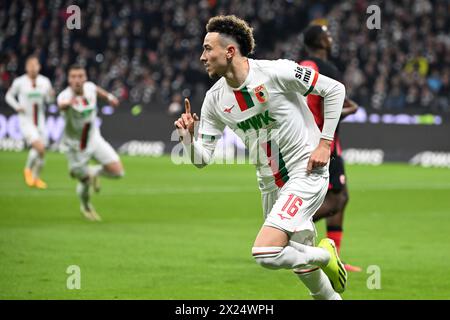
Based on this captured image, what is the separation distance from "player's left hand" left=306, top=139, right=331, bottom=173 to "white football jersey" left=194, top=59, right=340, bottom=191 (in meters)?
0.11

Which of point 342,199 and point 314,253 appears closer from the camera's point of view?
point 314,253

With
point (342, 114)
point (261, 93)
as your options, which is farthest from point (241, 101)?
point (342, 114)

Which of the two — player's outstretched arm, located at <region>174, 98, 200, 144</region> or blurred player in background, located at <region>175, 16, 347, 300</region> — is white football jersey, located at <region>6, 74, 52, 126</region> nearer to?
blurred player in background, located at <region>175, 16, 347, 300</region>

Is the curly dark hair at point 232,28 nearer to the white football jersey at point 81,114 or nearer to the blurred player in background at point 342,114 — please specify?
the blurred player in background at point 342,114

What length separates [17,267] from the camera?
34.5 ft

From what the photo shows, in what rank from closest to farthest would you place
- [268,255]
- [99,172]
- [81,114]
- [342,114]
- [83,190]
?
1. [268,255]
2. [342,114]
3. [83,190]
4. [99,172]
5. [81,114]

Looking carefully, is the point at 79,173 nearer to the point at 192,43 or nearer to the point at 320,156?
the point at 320,156

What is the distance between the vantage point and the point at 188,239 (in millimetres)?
13062

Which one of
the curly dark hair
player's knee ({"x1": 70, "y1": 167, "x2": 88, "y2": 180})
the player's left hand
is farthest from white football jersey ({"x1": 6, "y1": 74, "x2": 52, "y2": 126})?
the player's left hand

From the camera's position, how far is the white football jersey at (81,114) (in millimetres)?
15680

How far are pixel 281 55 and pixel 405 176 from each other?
1252 centimetres

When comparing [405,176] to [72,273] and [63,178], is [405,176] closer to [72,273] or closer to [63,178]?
[63,178]

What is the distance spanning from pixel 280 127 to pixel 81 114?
846cm
